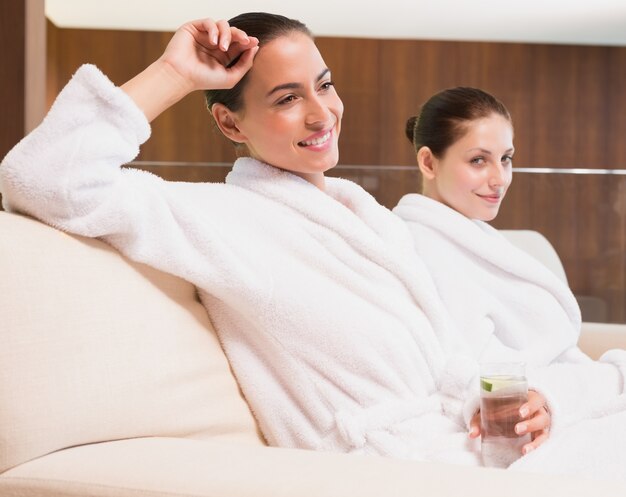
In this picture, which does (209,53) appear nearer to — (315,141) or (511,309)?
(315,141)

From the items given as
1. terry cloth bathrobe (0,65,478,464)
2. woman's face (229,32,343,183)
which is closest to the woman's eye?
woman's face (229,32,343,183)

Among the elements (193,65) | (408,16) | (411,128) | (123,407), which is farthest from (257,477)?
(408,16)

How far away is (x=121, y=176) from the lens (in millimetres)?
1110

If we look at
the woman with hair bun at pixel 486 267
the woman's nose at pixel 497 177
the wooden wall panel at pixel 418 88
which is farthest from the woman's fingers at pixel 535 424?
the wooden wall panel at pixel 418 88

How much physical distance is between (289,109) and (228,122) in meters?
0.12

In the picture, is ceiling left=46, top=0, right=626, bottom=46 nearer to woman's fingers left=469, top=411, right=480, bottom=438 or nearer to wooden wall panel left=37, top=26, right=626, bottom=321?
wooden wall panel left=37, top=26, right=626, bottom=321

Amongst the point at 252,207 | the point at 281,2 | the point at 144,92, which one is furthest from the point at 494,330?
the point at 281,2

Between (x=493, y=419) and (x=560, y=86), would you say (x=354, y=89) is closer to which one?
(x=560, y=86)

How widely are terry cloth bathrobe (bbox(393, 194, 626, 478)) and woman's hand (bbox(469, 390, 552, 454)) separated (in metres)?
0.02

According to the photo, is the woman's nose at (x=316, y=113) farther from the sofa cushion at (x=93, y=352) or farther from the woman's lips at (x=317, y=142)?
the sofa cushion at (x=93, y=352)

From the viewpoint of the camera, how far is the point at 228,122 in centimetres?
140

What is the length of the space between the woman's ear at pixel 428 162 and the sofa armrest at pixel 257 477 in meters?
0.96

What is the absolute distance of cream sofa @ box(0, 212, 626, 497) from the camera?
85 cm

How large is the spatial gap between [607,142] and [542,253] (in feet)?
24.0
